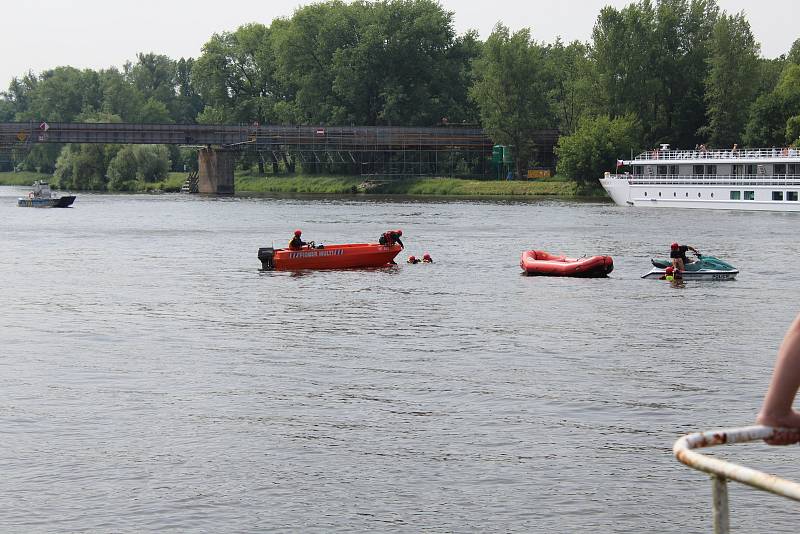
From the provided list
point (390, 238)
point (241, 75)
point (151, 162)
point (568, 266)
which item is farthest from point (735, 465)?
point (241, 75)

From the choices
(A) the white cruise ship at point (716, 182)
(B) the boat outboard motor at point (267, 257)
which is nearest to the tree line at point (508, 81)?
(A) the white cruise ship at point (716, 182)

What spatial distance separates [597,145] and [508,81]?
22859 millimetres

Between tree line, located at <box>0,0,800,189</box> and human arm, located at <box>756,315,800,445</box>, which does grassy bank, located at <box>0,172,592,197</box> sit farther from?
human arm, located at <box>756,315,800,445</box>

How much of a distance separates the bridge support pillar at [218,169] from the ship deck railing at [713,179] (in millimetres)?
60976

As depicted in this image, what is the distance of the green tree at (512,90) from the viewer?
156125 mm

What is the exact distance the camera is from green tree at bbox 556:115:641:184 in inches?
5413

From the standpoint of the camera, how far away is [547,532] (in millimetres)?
16766

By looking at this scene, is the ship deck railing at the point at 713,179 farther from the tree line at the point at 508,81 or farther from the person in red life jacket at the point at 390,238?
the person in red life jacket at the point at 390,238

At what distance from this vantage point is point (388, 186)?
573 feet

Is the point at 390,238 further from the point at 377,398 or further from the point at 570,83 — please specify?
the point at 570,83

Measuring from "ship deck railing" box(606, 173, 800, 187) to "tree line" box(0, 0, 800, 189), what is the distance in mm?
13265

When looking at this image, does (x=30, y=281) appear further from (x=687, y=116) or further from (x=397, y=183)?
(x=397, y=183)

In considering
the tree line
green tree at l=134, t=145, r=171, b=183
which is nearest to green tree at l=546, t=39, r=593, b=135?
the tree line

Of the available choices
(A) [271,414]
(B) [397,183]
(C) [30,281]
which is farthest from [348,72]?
(A) [271,414]
